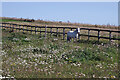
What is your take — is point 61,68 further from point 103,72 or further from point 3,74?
point 3,74

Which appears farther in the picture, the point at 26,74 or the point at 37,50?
the point at 37,50

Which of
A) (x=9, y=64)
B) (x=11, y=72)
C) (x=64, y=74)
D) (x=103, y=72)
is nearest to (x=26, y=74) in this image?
(x=11, y=72)

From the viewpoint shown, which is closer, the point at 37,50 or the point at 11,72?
the point at 11,72

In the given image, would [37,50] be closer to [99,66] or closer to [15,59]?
[15,59]

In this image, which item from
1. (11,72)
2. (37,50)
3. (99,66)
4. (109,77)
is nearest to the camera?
(109,77)

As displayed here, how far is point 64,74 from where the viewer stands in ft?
36.1

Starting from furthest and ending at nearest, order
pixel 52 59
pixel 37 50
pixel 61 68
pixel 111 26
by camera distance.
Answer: pixel 111 26
pixel 37 50
pixel 52 59
pixel 61 68

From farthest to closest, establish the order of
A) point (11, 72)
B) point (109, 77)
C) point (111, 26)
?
point (111, 26), point (11, 72), point (109, 77)

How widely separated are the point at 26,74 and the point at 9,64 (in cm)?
275

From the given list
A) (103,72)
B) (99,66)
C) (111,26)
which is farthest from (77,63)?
(111,26)

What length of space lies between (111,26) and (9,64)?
126 ft

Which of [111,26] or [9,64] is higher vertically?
[111,26]

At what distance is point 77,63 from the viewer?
1380 centimetres

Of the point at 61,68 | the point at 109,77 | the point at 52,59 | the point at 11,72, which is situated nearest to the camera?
the point at 109,77
